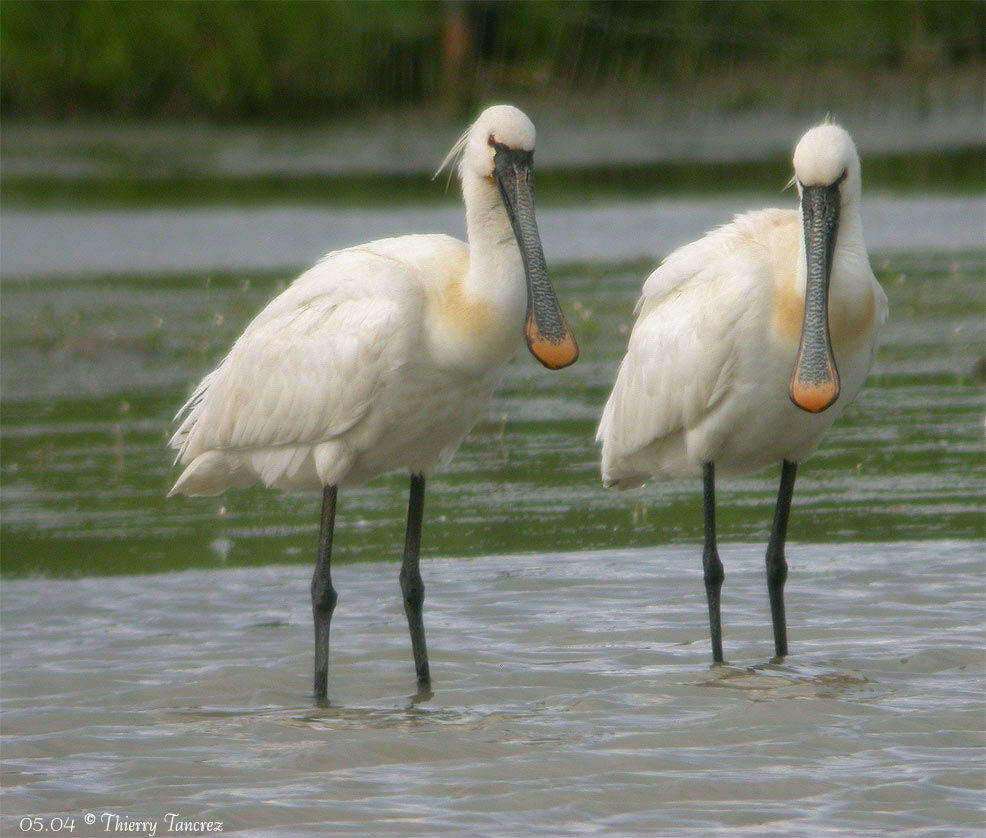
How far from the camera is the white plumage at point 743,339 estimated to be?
21.3ft

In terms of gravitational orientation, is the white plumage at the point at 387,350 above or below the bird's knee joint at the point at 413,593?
above

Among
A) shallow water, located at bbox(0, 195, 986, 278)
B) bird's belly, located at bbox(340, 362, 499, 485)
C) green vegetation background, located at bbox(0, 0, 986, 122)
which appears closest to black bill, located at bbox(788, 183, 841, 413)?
bird's belly, located at bbox(340, 362, 499, 485)

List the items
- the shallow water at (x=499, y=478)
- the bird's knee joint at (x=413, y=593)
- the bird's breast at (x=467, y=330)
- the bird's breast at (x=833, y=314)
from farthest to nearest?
the shallow water at (x=499, y=478)
the bird's knee joint at (x=413, y=593)
the bird's breast at (x=833, y=314)
the bird's breast at (x=467, y=330)

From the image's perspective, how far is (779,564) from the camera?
6809 mm

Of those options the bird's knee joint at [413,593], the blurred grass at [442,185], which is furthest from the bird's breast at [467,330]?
the blurred grass at [442,185]

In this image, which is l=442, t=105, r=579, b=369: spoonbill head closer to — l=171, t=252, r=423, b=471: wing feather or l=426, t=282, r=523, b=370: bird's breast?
l=426, t=282, r=523, b=370: bird's breast

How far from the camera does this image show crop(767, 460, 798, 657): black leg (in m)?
6.70

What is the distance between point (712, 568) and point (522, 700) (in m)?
0.84

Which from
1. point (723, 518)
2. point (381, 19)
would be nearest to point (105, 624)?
point (723, 518)

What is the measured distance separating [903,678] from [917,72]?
24.1 m

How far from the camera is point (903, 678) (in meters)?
6.30

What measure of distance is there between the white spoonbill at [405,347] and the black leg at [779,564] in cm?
101

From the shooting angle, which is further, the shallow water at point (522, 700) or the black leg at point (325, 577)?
the black leg at point (325, 577)

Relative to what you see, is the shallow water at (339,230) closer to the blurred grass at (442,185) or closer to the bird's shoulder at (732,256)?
the blurred grass at (442,185)
